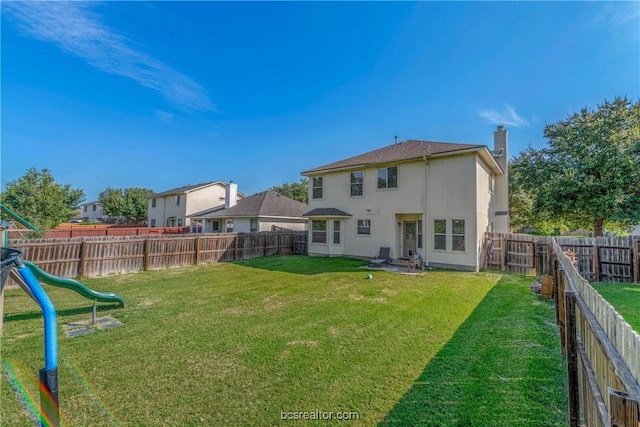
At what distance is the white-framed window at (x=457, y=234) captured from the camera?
40.5 ft

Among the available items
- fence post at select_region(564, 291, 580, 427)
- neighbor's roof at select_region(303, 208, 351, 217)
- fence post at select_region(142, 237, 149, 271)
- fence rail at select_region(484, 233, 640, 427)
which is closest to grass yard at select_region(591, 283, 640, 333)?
fence rail at select_region(484, 233, 640, 427)

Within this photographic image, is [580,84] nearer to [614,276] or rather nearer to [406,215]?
[614,276]

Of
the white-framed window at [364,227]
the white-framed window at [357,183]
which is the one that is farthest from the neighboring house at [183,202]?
the white-framed window at [364,227]

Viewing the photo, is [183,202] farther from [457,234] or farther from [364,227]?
[457,234]

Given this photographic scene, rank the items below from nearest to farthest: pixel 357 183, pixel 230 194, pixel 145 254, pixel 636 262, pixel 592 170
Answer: pixel 636 262, pixel 145 254, pixel 592 170, pixel 357 183, pixel 230 194

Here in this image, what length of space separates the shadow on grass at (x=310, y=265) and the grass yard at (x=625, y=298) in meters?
8.00

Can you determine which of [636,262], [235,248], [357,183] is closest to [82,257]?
[235,248]

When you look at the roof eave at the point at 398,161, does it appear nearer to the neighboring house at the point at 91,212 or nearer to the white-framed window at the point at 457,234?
the white-framed window at the point at 457,234

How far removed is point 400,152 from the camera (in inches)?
600

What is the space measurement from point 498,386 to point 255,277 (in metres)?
8.72

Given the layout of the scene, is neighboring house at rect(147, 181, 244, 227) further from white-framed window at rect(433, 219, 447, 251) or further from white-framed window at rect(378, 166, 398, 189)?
white-framed window at rect(433, 219, 447, 251)

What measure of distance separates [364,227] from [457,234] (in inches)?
188

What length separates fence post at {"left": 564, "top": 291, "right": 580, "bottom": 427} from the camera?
283 centimetres

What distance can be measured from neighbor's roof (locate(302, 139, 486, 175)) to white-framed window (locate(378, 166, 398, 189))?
20.0 inches
